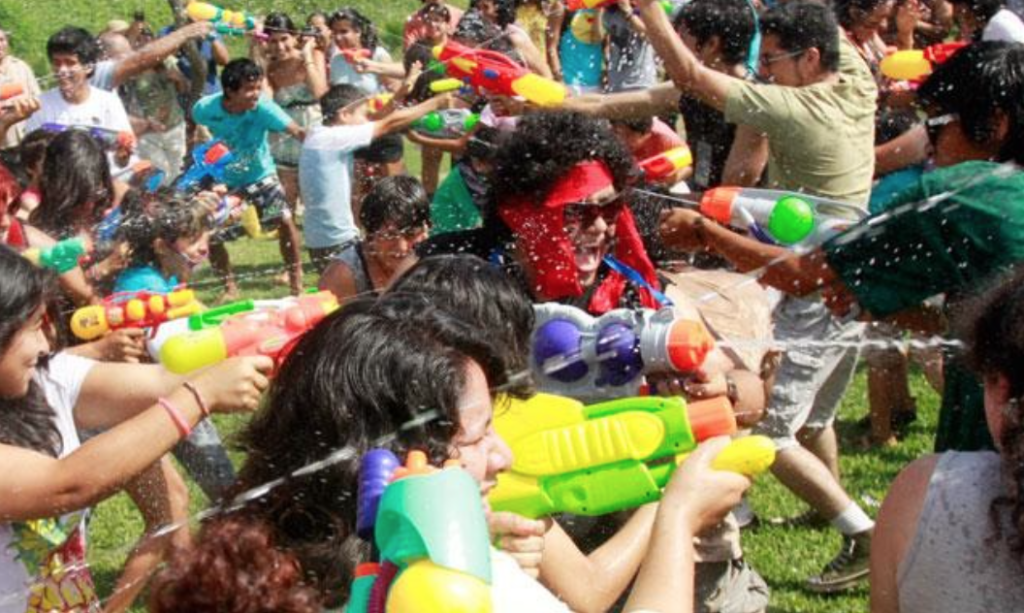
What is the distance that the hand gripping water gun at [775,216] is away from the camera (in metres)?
3.62

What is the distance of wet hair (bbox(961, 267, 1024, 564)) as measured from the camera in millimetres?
2029

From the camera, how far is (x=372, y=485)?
159 centimetres

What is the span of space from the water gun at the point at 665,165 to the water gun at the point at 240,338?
160cm

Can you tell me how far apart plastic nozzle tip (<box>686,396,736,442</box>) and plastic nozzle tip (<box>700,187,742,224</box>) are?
54.6 inches

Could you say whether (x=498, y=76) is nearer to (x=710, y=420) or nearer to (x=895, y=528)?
(x=710, y=420)

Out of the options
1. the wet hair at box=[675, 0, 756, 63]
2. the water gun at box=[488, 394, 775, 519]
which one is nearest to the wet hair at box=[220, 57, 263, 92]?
the wet hair at box=[675, 0, 756, 63]

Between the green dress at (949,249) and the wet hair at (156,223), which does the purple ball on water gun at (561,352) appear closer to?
the green dress at (949,249)

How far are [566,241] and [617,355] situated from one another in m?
0.50

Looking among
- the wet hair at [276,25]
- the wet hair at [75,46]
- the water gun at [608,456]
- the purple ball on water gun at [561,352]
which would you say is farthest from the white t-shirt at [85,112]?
the water gun at [608,456]

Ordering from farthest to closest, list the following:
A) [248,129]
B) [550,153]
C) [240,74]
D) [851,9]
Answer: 1. [248,129]
2. [240,74]
3. [851,9]
4. [550,153]

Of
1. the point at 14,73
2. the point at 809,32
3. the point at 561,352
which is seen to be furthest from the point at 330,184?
the point at 561,352

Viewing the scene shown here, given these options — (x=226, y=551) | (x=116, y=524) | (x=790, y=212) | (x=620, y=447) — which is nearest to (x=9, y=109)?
(x=116, y=524)

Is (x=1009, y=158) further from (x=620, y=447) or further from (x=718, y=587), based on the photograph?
Answer: (x=620, y=447)

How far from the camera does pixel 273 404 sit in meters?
2.06
